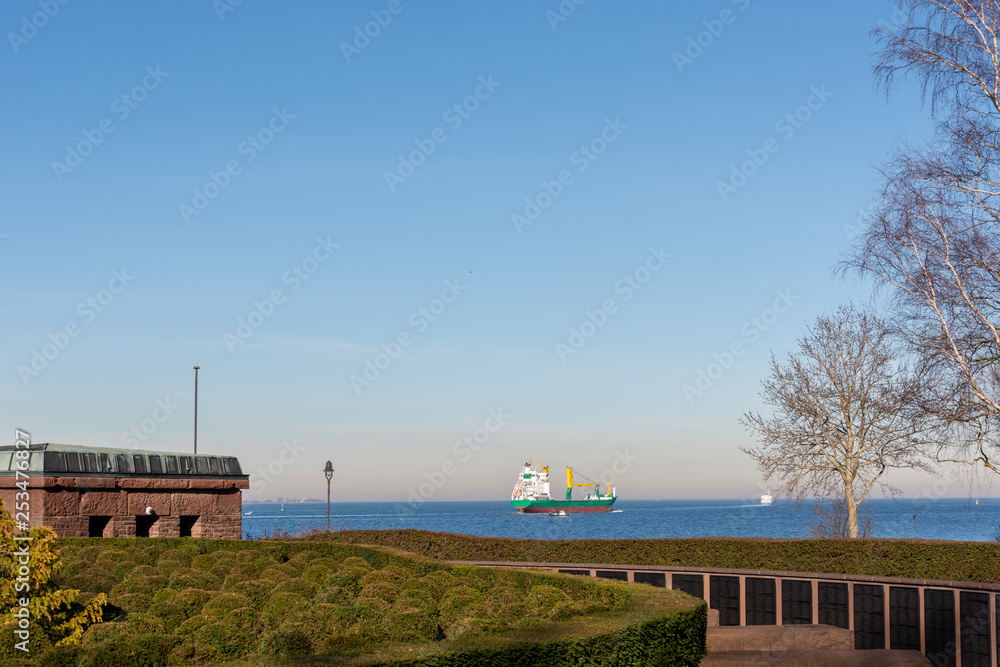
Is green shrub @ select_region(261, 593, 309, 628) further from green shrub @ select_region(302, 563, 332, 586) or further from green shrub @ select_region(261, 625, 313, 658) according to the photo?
green shrub @ select_region(261, 625, 313, 658)

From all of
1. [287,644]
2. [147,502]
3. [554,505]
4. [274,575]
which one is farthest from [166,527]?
[554,505]

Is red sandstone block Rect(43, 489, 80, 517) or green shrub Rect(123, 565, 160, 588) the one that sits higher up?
red sandstone block Rect(43, 489, 80, 517)

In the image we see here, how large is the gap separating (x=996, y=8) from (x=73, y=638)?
726 inches

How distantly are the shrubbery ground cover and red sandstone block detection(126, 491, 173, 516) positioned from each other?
3.80 m

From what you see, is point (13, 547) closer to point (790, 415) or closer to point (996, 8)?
point (996, 8)

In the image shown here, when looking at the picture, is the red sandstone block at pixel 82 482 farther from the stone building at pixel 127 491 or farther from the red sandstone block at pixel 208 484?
the red sandstone block at pixel 208 484

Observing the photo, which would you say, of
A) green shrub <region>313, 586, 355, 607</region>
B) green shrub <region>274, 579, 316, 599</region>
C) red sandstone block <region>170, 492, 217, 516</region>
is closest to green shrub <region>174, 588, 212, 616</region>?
green shrub <region>274, 579, 316, 599</region>

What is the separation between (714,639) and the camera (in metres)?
15.1

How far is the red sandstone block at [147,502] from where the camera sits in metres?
20.3

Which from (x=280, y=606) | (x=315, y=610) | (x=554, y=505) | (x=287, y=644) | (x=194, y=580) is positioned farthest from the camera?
(x=554, y=505)

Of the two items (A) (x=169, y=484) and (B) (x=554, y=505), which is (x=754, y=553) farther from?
(B) (x=554, y=505)

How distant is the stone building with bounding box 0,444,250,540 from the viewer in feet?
61.6

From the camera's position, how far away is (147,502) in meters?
20.7

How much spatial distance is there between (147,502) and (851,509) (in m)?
23.0
